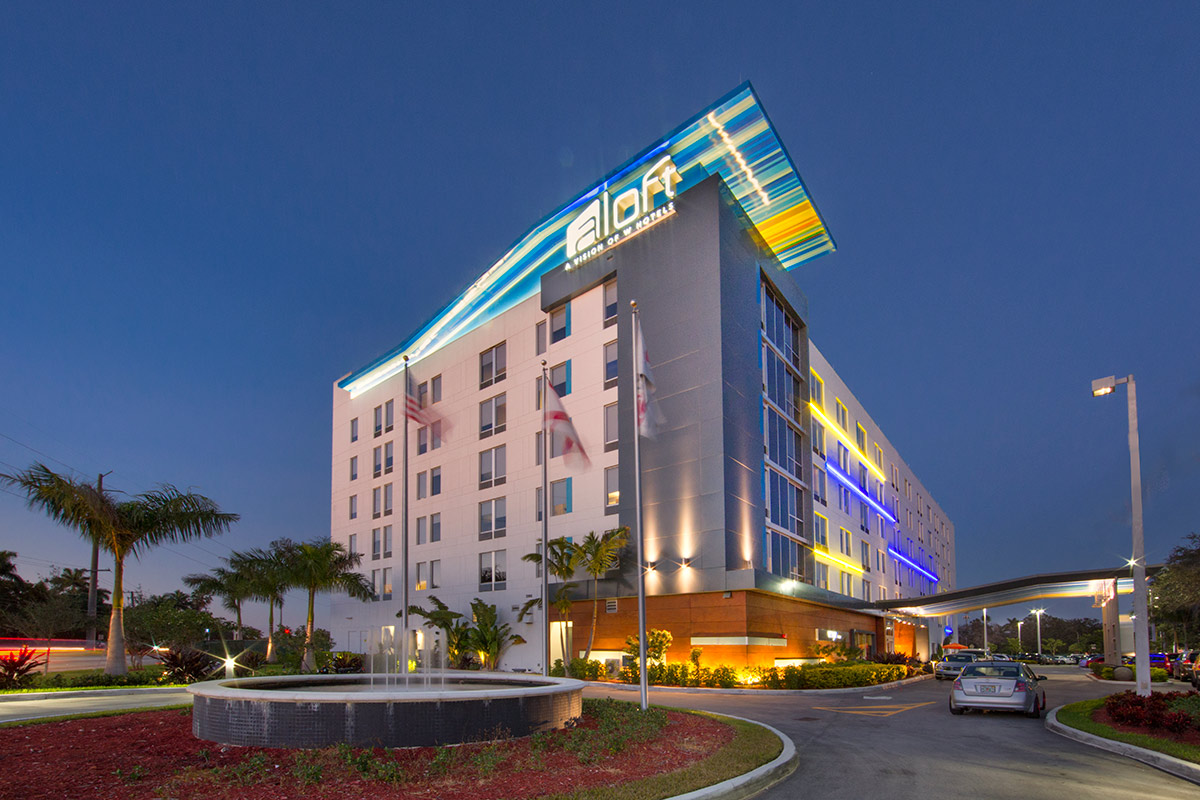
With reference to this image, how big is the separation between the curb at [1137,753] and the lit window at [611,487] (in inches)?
927

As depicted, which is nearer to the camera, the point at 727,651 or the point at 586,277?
the point at 727,651

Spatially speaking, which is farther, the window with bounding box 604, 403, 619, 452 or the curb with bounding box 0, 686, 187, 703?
the window with bounding box 604, 403, 619, 452

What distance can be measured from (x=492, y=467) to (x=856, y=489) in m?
27.2

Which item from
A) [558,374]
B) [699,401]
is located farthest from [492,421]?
[699,401]

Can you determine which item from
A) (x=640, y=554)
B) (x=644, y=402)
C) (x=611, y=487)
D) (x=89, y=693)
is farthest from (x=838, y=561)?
(x=89, y=693)

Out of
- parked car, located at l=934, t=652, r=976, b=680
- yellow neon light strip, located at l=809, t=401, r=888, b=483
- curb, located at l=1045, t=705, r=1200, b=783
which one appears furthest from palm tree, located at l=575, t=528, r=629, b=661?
curb, located at l=1045, t=705, r=1200, b=783

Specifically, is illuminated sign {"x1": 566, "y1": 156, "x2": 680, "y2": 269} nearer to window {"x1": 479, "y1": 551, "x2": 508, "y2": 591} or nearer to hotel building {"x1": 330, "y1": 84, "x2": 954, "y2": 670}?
hotel building {"x1": 330, "y1": 84, "x2": 954, "y2": 670}

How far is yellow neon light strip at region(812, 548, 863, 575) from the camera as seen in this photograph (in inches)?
1906

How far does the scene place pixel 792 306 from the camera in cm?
4775

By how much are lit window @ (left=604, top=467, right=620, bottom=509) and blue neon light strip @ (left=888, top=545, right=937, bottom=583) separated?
38.4 metres

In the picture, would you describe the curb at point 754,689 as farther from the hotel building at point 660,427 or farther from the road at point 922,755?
the road at point 922,755

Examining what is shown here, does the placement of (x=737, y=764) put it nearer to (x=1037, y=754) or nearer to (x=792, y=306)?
(x=1037, y=754)

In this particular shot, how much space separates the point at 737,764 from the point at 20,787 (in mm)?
9428

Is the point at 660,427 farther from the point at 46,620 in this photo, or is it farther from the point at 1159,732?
the point at 46,620
